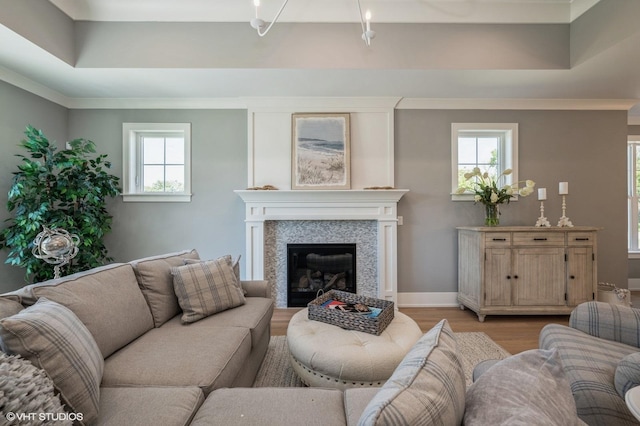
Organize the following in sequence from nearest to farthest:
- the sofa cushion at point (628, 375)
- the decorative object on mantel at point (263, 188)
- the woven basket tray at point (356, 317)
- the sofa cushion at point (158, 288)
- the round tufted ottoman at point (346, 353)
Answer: the sofa cushion at point (628, 375) → the round tufted ottoman at point (346, 353) → the woven basket tray at point (356, 317) → the sofa cushion at point (158, 288) → the decorative object on mantel at point (263, 188)

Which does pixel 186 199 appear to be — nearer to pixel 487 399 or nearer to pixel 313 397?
pixel 313 397

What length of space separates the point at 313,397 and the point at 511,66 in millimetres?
3013

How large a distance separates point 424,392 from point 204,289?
1545 millimetres

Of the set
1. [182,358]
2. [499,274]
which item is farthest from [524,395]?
[499,274]

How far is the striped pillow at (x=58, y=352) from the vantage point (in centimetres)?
85

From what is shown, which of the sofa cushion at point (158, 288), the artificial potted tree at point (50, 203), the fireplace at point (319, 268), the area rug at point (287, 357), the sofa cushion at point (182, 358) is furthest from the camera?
the fireplace at point (319, 268)

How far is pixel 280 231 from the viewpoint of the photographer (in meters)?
3.25

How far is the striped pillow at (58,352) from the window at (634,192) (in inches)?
224

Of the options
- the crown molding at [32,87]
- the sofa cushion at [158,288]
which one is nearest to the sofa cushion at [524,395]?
the sofa cushion at [158,288]

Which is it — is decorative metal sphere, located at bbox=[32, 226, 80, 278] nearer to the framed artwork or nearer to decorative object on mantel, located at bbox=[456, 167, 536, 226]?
the framed artwork

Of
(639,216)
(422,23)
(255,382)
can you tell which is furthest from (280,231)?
(639,216)

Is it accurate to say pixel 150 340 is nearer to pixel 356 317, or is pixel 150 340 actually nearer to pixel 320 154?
A: pixel 356 317

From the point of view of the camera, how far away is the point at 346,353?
1.37 m

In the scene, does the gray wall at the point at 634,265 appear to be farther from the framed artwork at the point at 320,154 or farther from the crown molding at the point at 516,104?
the framed artwork at the point at 320,154
